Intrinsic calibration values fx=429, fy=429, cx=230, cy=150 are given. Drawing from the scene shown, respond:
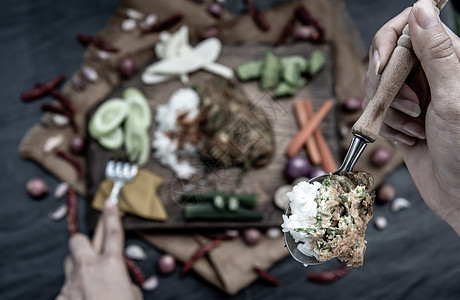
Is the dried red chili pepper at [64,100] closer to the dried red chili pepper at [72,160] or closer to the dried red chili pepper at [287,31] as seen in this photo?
the dried red chili pepper at [72,160]

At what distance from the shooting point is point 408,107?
1.52m

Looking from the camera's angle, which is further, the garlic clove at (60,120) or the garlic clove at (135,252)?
the garlic clove at (60,120)

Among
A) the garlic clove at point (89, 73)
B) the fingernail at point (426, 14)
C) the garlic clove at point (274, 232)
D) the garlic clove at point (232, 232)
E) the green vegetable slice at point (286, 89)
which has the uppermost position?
the fingernail at point (426, 14)

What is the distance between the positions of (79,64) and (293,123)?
1278mm

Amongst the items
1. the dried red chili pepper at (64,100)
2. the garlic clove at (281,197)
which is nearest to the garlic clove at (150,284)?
the garlic clove at (281,197)

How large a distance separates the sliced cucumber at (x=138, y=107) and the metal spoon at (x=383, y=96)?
125 centimetres

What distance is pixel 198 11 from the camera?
97.0 inches

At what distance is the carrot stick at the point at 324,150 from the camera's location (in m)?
2.17

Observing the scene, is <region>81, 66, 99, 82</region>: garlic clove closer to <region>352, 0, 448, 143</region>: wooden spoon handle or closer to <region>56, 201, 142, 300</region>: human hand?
<region>56, 201, 142, 300</region>: human hand

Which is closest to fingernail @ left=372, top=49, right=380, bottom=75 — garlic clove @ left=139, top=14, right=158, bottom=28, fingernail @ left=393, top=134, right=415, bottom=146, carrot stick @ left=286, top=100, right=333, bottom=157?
fingernail @ left=393, top=134, right=415, bottom=146

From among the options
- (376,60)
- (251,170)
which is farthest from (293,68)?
(376,60)

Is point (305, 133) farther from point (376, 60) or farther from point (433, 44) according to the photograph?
point (433, 44)

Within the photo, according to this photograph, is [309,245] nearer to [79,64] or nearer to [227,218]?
[227,218]

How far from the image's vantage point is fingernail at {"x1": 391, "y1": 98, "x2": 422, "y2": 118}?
4.96 ft
